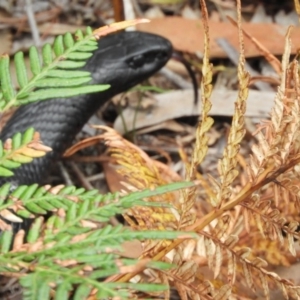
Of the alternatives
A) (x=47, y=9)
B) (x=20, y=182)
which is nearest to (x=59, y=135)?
(x=20, y=182)

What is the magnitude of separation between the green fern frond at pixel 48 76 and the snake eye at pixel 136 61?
1.88 metres

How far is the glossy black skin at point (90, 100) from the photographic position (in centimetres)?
275

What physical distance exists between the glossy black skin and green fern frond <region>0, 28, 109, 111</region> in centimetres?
140

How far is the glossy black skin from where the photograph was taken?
275 centimetres

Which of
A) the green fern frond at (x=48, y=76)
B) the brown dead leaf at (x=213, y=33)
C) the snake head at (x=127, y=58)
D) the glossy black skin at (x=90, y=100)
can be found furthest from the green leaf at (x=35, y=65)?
the brown dead leaf at (x=213, y=33)

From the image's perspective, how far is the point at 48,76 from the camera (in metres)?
1.24

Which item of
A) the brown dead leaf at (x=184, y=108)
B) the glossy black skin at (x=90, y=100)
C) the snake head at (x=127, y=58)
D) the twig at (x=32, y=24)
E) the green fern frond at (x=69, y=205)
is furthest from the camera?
the twig at (x=32, y=24)

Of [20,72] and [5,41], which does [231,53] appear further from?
[20,72]

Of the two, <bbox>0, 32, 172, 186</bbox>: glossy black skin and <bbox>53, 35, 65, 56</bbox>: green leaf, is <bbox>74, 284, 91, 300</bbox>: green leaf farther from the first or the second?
<bbox>0, 32, 172, 186</bbox>: glossy black skin

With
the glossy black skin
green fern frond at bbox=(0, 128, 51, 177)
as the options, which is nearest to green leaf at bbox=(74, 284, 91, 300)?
green fern frond at bbox=(0, 128, 51, 177)

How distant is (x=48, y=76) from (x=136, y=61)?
1952 mm

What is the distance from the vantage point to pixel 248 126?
124 inches

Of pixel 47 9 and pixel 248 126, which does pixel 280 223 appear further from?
pixel 47 9

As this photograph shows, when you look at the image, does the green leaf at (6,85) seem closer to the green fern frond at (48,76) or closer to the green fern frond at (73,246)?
the green fern frond at (48,76)
